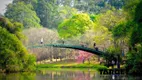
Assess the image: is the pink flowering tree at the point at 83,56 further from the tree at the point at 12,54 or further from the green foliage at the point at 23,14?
the tree at the point at 12,54

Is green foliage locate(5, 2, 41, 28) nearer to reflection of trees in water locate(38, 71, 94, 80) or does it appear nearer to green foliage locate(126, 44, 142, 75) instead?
reflection of trees in water locate(38, 71, 94, 80)

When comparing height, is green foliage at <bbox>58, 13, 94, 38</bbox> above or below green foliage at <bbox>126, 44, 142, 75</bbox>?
above

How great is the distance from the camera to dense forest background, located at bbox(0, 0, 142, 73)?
5600cm

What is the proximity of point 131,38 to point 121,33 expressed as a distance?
759cm

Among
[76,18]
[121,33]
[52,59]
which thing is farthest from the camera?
[76,18]

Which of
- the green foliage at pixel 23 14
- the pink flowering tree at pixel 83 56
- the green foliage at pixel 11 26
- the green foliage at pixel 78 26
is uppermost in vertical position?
the green foliage at pixel 23 14

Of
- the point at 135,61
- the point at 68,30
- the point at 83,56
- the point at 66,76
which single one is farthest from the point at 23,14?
the point at 135,61

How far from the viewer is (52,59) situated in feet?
293

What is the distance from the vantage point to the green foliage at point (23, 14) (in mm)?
106188

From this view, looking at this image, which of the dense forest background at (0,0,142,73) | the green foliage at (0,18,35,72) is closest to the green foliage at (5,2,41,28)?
the dense forest background at (0,0,142,73)

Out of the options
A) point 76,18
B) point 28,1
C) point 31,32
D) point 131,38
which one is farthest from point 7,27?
point 28,1

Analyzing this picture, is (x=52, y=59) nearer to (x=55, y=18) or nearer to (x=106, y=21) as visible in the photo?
(x=106, y=21)

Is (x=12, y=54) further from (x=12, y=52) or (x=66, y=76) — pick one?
(x=66, y=76)

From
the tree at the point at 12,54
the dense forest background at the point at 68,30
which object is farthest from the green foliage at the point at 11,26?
the tree at the point at 12,54
